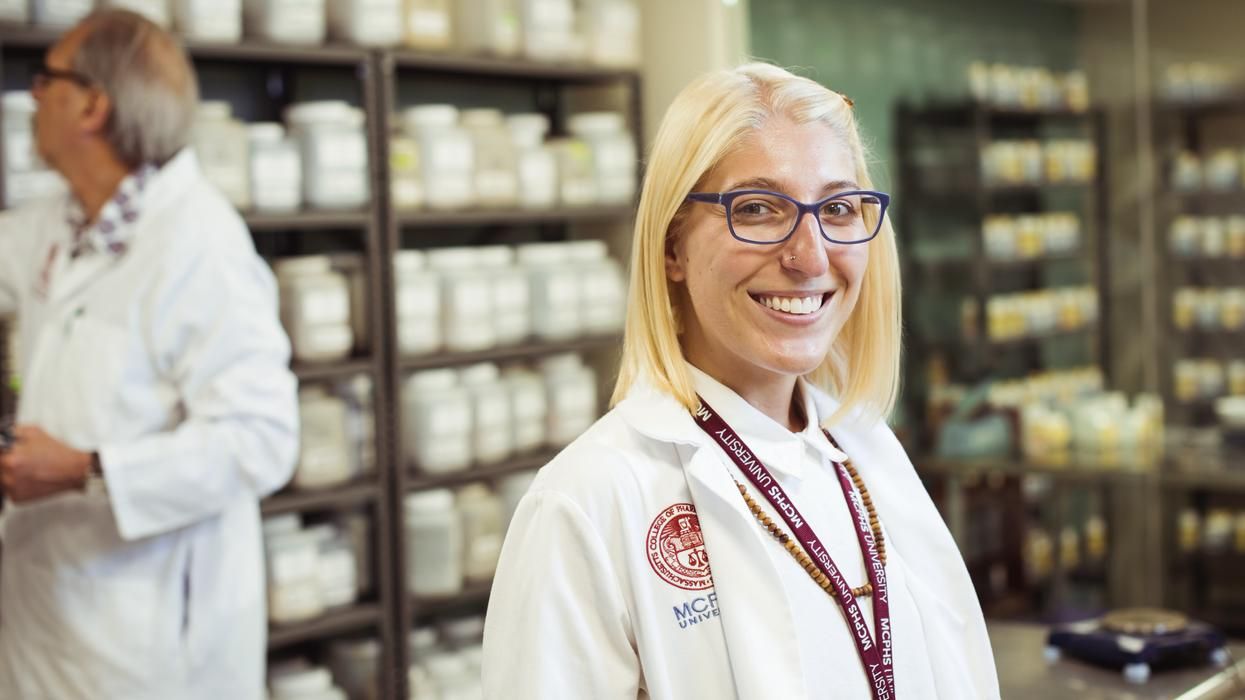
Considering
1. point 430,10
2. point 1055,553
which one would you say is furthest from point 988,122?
point 430,10

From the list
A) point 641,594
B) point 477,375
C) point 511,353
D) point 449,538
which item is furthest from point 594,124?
point 641,594

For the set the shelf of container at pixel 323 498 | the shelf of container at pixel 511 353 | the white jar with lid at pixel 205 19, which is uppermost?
the white jar with lid at pixel 205 19

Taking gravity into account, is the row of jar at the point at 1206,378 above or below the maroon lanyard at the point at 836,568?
below

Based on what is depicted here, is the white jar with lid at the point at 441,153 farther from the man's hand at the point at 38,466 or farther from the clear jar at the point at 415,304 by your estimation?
the man's hand at the point at 38,466

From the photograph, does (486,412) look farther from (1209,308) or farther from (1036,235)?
(1209,308)

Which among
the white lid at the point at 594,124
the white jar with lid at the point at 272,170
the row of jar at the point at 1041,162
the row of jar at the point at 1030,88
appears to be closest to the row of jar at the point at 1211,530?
the row of jar at the point at 1041,162

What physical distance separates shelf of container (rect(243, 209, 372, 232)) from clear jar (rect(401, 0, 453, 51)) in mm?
505

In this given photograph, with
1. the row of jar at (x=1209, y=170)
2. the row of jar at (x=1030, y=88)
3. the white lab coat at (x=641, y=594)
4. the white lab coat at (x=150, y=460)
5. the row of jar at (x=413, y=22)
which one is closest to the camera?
the white lab coat at (x=641, y=594)

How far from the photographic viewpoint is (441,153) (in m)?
3.46

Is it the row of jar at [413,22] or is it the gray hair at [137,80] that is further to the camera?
the row of jar at [413,22]

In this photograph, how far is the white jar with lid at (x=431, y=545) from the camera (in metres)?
3.44

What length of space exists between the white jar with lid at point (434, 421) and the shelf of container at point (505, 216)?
0.40 m

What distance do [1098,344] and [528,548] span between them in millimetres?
4060

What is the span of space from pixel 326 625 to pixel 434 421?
1.87 ft
